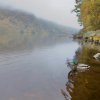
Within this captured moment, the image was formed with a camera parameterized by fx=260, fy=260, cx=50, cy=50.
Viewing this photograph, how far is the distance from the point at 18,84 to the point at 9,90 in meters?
2.37

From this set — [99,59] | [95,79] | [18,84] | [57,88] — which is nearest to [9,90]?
[18,84]

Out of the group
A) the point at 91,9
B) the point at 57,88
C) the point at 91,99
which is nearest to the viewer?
the point at 91,99

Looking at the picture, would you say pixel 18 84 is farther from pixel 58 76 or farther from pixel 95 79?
pixel 95 79

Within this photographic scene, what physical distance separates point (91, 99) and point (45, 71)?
43.9 feet

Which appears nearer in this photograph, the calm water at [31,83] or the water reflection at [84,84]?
the water reflection at [84,84]

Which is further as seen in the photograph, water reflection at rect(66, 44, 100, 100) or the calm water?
the calm water

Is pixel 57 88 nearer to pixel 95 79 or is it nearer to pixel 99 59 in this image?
pixel 95 79

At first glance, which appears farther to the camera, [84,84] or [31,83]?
[31,83]

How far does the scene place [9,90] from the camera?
23.2 m

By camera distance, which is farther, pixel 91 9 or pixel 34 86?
pixel 91 9

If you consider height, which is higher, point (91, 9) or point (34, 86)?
point (91, 9)

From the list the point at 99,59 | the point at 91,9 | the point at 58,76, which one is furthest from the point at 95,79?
the point at 91,9

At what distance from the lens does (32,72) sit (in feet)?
105

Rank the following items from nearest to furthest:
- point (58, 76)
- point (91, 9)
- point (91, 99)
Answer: point (91, 99) < point (58, 76) < point (91, 9)
